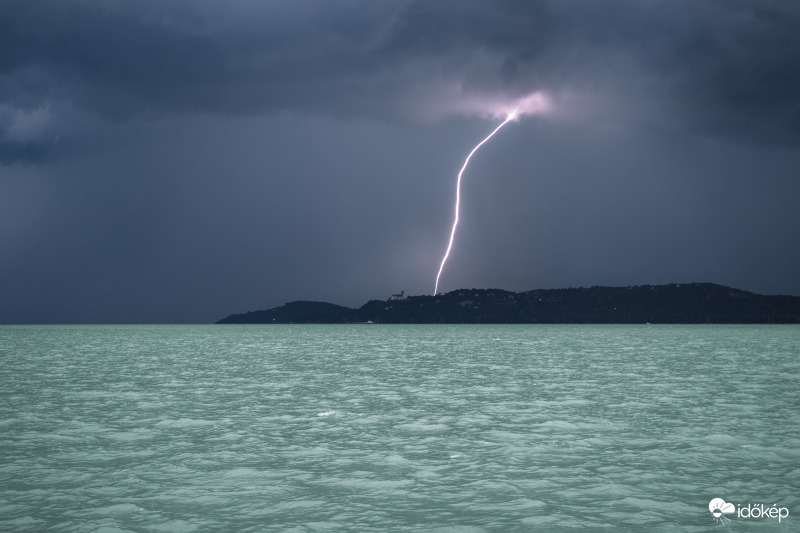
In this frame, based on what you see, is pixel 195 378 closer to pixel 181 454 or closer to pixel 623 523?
pixel 181 454

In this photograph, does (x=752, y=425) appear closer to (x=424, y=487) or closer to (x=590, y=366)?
(x=424, y=487)

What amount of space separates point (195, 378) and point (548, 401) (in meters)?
33.2

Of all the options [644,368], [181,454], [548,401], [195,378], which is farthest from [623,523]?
[644,368]

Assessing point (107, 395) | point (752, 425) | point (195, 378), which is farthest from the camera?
point (195, 378)

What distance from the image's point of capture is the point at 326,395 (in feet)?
146

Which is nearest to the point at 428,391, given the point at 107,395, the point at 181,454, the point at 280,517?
the point at 107,395

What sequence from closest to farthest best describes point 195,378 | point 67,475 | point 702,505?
point 702,505 < point 67,475 < point 195,378

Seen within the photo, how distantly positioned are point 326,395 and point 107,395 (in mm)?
14355

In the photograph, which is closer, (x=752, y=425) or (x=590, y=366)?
(x=752, y=425)

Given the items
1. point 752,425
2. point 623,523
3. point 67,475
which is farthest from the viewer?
point 752,425

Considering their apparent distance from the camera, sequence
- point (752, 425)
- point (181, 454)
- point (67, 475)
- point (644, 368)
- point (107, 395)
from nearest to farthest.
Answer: point (67, 475)
point (181, 454)
point (752, 425)
point (107, 395)
point (644, 368)

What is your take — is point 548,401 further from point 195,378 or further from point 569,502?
point 195,378

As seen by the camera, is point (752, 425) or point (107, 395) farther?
point (107, 395)

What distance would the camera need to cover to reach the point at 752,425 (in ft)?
97.5
